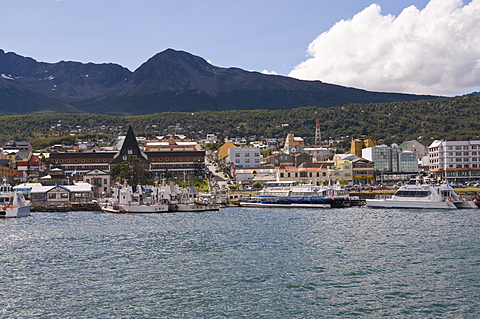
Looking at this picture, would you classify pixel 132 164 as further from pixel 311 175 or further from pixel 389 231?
pixel 389 231

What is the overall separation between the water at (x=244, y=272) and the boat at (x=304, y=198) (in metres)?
27.7

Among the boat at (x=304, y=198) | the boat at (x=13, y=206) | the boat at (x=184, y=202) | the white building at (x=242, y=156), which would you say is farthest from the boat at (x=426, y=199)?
the white building at (x=242, y=156)

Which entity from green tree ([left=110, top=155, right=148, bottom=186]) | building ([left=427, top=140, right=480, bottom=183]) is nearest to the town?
building ([left=427, top=140, right=480, bottom=183])

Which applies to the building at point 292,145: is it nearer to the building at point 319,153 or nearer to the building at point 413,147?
the building at point 319,153

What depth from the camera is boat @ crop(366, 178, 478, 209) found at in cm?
7006

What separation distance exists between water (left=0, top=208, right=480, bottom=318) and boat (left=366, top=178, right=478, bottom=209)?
2047 cm

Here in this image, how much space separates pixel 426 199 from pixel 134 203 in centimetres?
3589

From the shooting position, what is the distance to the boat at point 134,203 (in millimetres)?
73750

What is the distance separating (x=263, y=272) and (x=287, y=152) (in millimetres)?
113333

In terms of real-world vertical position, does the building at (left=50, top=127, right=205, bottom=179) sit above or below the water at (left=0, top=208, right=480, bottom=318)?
above

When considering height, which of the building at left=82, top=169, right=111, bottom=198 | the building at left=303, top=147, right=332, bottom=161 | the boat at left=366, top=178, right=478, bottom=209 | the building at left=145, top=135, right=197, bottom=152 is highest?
the building at left=145, top=135, right=197, bottom=152

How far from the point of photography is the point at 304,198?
79250mm

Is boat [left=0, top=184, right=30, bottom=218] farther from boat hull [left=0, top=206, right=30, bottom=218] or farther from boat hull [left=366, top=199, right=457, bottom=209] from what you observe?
boat hull [left=366, top=199, right=457, bottom=209]

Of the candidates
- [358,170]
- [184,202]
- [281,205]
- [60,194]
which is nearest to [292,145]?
[358,170]
